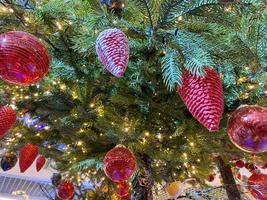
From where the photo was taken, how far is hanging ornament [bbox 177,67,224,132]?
1.69ft

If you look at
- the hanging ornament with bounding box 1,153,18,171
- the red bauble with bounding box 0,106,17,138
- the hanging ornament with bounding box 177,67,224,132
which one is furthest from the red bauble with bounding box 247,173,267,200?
the hanging ornament with bounding box 1,153,18,171

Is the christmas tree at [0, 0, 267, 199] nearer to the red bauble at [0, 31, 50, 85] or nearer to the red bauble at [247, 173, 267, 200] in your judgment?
the red bauble at [0, 31, 50, 85]

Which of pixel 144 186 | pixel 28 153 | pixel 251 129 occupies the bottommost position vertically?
pixel 251 129

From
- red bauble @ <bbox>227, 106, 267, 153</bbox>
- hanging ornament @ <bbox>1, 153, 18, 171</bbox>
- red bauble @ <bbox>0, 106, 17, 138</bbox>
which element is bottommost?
red bauble @ <bbox>227, 106, 267, 153</bbox>

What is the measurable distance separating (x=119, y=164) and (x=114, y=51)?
483 mm

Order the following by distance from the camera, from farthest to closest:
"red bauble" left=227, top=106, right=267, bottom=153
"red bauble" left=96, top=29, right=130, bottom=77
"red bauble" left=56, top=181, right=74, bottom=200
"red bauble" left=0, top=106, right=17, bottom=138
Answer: "red bauble" left=56, top=181, right=74, bottom=200, "red bauble" left=0, top=106, right=17, bottom=138, "red bauble" left=227, top=106, right=267, bottom=153, "red bauble" left=96, top=29, right=130, bottom=77

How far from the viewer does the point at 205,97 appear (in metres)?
0.53

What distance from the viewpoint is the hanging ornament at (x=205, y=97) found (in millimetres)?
517

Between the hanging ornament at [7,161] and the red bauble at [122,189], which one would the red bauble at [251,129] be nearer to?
the red bauble at [122,189]

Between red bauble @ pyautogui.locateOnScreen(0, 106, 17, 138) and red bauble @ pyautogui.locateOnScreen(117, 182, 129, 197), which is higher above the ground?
red bauble @ pyautogui.locateOnScreen(117, 182, 129, 197)

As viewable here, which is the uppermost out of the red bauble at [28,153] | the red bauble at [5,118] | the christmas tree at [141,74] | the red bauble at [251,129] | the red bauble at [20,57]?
the red bauble at [28,153]

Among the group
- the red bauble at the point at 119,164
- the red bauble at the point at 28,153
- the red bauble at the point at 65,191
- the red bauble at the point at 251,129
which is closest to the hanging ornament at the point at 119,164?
the red bauble at the point at 119,164

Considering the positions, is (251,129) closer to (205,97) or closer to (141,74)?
(205,97)

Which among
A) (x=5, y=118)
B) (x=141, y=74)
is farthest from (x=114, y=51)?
(x=5, y=118)
